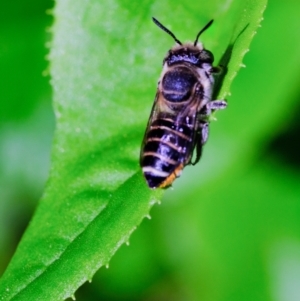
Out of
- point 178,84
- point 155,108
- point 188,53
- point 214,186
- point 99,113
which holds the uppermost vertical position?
point 188,53

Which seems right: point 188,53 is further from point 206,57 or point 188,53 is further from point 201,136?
point 201,136

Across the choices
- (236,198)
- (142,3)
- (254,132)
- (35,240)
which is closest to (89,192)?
(35,240)

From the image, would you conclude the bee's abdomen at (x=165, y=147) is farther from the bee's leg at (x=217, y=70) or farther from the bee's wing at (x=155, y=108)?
the bee's leg at (x=217, y=70)

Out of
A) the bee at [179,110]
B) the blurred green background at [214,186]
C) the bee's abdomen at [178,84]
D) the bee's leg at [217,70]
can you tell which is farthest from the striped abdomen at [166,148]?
the blurred green background at [214,186]

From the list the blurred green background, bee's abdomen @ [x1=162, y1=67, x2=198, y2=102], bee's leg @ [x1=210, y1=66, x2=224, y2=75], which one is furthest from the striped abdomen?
the blurred green background

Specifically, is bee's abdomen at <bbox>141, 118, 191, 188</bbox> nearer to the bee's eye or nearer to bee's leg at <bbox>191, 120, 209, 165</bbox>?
bee's leg at <bbox>191, 120, 209, 165</bbox>

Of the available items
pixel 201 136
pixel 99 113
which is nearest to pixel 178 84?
pixel 201 136

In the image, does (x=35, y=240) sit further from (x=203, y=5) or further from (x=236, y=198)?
(x=236, y=198)
